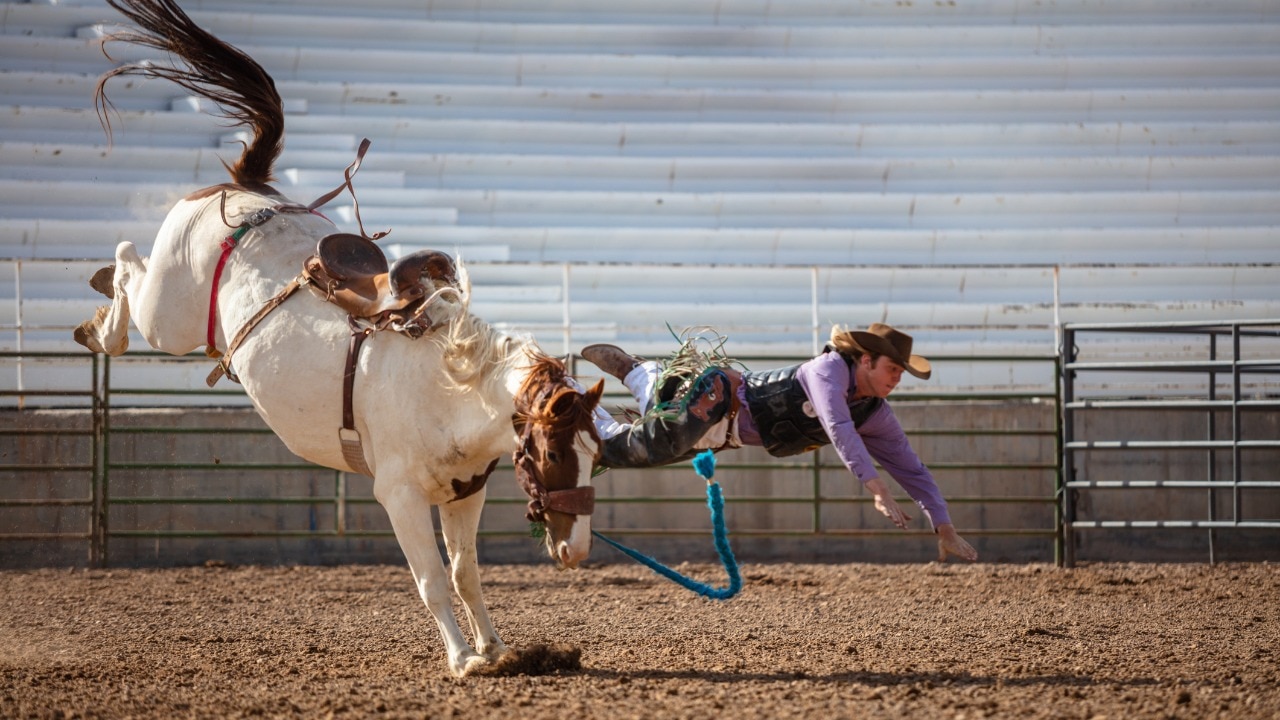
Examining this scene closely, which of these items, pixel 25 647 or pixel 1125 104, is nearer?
pixel 25 647

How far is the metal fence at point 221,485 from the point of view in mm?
7023

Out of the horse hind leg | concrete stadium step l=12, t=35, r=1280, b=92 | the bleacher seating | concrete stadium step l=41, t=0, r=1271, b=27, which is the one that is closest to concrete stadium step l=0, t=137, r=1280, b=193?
the bleacher seating

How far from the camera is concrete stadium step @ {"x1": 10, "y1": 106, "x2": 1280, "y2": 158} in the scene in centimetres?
1138

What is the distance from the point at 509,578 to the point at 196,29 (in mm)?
3454

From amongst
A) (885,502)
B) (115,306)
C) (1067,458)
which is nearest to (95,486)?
(115,306)

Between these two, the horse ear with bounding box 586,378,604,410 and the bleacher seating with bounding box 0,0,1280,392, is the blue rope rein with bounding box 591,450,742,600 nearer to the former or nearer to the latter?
the horse ear with bounding box 586,378,604,410

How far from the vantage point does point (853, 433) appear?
12.1 ft

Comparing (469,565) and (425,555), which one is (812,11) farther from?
(425,555)

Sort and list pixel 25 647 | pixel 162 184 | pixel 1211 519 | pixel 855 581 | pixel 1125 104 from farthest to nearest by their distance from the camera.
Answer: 1. pixel 1125 104
2. pixel 162 184
3. pixel 1211 519
4. pixel 855 581
5. pixel 25 647

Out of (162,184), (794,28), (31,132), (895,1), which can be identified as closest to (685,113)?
(794,28)

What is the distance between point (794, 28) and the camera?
12.2 meters

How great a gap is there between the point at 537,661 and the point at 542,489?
26.2 inches

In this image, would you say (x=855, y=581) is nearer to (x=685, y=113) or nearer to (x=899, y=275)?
(x=899, y=275)

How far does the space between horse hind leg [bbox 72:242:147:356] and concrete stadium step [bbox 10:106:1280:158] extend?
22.5 ft
